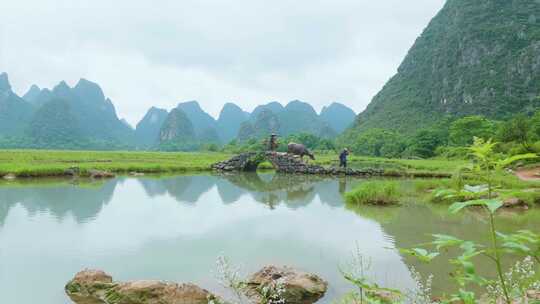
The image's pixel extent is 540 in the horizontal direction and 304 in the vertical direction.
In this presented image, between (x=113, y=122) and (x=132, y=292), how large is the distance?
130 metres

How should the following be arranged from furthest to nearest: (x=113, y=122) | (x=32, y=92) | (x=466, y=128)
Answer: (x=32, y=92), (x=113, y=122), (x=466, y=128)

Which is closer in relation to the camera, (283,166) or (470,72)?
(283,166)

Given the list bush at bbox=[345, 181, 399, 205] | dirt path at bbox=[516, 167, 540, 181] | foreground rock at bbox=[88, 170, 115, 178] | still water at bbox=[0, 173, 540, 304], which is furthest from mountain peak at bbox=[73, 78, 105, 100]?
bush at bbox=[345, 181, 399, 205]

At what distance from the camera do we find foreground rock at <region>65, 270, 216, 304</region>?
4027 millimetres

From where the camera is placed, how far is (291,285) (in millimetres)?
4258

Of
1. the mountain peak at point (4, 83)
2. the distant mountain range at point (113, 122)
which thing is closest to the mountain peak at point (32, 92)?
the distant mountain range at point (113, 122)

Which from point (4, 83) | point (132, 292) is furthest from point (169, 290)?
point (4, 83)

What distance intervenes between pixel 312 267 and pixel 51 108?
3877 inches

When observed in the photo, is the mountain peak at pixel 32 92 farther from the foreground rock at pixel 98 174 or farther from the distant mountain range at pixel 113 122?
the foreground rock at pixel 98 174

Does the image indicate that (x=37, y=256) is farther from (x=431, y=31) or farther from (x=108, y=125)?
(x=108, y=125)

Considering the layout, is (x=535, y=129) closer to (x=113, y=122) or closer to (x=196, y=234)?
(x=196, y=234)

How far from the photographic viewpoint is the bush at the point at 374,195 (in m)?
10.7

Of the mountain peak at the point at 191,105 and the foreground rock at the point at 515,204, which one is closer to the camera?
the foreground rock at the point at 515,204

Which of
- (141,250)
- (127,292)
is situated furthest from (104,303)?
(141,250)
